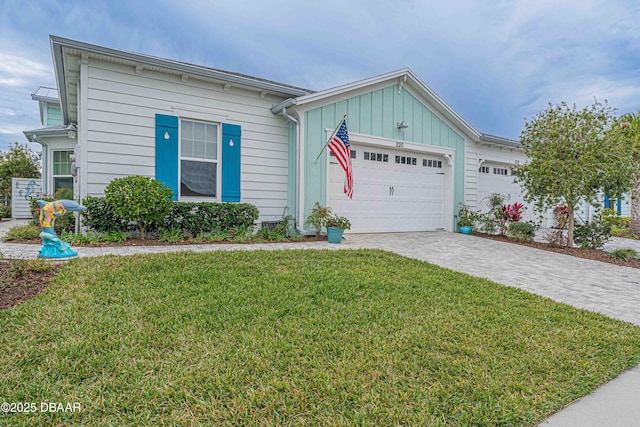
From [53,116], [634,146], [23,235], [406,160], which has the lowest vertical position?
[23,235]

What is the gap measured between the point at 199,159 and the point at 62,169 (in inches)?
305

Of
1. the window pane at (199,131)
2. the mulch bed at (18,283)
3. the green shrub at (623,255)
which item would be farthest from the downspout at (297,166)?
the green shrub at (623,255)

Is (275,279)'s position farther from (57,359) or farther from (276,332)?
(57,359)

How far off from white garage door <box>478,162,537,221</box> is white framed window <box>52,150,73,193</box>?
14.0 m

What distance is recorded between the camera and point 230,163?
7395 millimetres

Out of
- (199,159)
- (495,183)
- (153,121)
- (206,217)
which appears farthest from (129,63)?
(495,183)

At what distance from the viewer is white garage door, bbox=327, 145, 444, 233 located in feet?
28.1

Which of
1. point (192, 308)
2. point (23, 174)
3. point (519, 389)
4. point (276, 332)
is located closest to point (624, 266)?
point (519, 389)

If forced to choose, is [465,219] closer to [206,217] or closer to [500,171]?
[500,171]

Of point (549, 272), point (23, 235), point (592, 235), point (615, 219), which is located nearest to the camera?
point (549, 272)

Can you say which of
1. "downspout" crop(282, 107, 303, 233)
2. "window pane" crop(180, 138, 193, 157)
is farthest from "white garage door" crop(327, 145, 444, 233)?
"window pane" crop(180, 138, 193, 157)

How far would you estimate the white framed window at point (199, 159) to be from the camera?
707 cm

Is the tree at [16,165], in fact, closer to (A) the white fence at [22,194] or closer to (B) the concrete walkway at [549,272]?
(A) the white fence at [22,194]

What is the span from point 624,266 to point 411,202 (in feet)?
15.5
